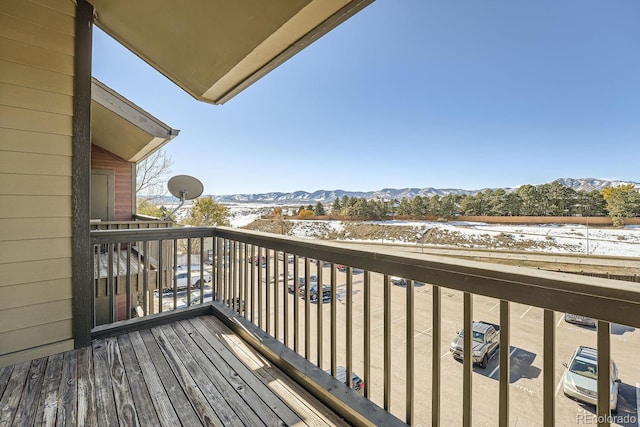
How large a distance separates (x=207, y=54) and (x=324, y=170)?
69.4 feet

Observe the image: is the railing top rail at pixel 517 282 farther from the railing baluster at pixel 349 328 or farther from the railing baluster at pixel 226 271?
the railing baluster at pixel 226 271

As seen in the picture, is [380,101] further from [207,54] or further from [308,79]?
[207,54]

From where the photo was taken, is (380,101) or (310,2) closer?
(310,2)

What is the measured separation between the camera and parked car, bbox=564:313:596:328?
3.00 feet

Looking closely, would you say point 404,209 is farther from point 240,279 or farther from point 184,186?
point 184,186

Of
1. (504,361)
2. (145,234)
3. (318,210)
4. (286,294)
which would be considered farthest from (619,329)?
(318,210)

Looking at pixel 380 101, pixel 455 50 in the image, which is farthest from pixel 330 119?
pixel 455 50

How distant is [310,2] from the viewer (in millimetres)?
1590

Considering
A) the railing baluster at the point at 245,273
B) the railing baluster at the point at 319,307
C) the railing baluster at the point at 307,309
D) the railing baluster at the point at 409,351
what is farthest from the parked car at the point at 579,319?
the railing baluster at the point at 245,273

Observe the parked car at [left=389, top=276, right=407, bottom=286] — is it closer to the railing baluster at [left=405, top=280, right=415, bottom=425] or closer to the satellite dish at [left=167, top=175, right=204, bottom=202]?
the railing baluster at [left=405, top=280, right=415, bottom=425]

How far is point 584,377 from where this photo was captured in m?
1.06

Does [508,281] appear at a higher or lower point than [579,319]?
higher

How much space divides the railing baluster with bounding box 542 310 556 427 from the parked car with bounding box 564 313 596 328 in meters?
0.05

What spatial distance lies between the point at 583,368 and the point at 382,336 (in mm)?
1001
